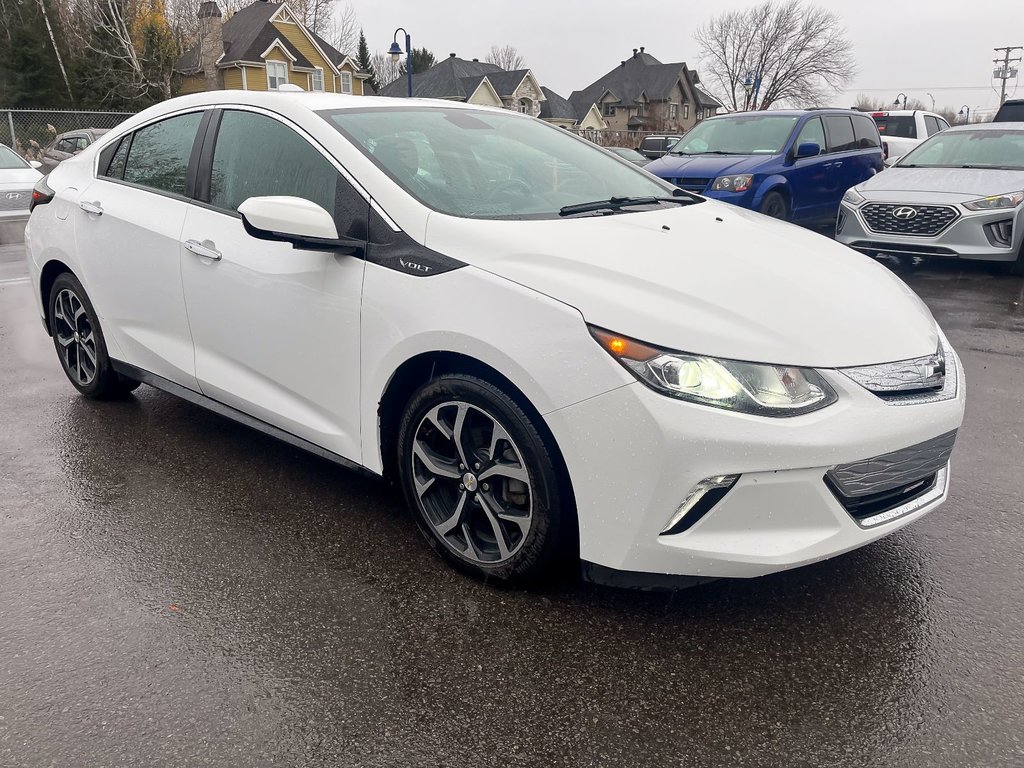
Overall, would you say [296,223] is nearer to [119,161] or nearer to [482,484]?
[482,484]

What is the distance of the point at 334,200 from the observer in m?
3.10

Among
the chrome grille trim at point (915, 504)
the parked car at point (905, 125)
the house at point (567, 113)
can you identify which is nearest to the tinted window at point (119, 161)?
the chrome grille trim at point (915, 504)

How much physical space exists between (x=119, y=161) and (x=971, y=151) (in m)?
8.83

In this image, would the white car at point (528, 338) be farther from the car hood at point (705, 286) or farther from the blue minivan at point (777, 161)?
the blue minivan at point (777, 161)

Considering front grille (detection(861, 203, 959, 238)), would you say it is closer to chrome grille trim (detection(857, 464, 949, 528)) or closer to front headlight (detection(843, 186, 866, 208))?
front headlight (detection(843, 186, 866, 208))

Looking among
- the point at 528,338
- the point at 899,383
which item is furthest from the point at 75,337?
the point at 899,383

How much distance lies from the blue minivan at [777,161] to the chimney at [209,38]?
40686 mm

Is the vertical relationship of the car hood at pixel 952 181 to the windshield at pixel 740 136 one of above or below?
below

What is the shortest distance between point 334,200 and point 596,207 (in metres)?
1.00

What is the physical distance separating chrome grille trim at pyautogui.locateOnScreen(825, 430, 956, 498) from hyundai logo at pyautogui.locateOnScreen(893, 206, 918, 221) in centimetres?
627

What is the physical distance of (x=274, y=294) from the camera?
10.6 ft

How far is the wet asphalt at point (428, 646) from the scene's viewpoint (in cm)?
217

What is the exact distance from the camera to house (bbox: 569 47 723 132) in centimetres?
7700

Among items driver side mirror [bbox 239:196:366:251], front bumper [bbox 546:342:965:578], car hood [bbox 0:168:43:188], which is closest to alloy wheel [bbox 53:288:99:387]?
driver side mirror [bbox 239:196:366:251]
